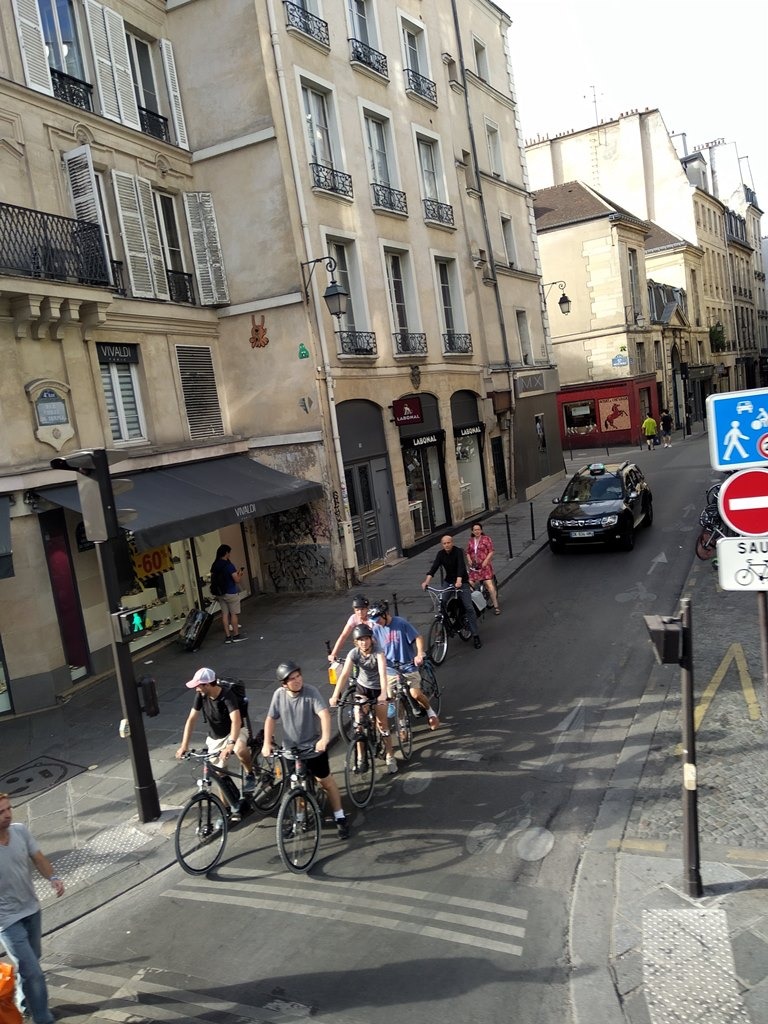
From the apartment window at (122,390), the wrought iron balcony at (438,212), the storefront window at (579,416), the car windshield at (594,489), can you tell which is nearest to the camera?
the apartment window at (122,390)

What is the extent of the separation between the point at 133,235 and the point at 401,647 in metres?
9.54

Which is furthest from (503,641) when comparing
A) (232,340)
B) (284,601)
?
(232,340)

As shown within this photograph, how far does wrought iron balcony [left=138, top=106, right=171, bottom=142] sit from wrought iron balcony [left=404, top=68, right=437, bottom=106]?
7.25m

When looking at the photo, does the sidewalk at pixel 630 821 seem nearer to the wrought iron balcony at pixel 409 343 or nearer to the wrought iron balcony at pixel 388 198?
the wrought iron balcony at pixel 409 343

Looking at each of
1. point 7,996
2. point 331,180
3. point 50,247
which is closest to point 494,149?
point 331,180

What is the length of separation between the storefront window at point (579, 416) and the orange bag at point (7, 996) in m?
39.0

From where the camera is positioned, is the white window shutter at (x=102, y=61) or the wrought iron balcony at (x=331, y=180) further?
the wrought iron balcony at (x=331, y=180)

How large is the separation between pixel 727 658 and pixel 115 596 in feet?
24.1

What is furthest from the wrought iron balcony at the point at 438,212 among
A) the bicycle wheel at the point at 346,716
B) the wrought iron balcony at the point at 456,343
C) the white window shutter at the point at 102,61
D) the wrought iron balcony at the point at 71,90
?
the bicycle wheel at the point at 346,716

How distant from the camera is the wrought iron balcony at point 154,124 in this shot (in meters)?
15.0

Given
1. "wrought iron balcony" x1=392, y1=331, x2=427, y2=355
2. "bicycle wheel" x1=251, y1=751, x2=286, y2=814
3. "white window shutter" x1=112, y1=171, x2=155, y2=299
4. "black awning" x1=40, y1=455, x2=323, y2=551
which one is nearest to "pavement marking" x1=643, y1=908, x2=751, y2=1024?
"bicycle wheel" x1=251, y1=751, x2=286, y2=814

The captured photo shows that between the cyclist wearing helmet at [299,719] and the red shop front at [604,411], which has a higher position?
the red shop front at [604,411]

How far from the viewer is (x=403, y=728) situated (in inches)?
325

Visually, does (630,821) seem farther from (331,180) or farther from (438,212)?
(438,212)
